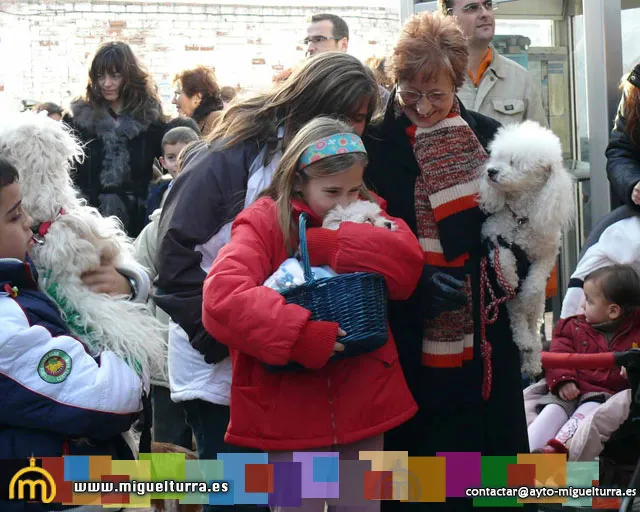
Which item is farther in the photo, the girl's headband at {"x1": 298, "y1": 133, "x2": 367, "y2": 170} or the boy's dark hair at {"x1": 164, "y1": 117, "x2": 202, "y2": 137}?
the boy's dark hair at {"x1": 164, "y1": 117, "x2": 202, "y2": 137}

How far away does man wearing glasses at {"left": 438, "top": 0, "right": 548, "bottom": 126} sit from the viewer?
520cm

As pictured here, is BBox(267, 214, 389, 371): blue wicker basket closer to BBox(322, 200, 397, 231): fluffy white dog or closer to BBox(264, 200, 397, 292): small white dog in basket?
BBox(264, 200, 397, 292): small white dog in basket

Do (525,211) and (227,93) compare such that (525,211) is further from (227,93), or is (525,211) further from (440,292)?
(227,93)

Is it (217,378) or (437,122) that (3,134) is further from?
(437,122)

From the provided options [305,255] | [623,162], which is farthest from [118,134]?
[305,255]

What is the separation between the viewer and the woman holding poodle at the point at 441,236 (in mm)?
3461

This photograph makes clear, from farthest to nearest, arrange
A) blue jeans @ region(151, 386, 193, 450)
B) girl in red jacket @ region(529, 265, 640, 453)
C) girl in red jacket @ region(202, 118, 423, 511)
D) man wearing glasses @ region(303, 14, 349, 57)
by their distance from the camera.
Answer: man wearing glasses @ region(303, 14, 349, 57) < blue jeans @ region(151, 386, 193, 450) < girl in red jacket @ region(529, 265, 640, 453) < girl in red jacket @ region(202, 118, 423, 511)

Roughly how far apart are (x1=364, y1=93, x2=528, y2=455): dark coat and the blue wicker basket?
553 mm

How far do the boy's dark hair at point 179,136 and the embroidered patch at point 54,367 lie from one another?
317 cm

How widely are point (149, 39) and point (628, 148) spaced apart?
972 centimetres

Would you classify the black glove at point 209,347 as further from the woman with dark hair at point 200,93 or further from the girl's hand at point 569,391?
the woman with dark hair at point 200,93

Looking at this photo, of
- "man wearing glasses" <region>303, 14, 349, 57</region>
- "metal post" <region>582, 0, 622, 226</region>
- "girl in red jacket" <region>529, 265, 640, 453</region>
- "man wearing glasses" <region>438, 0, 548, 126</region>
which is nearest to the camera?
"girl in red jacket" <region>529, 265, 640, 453</region>

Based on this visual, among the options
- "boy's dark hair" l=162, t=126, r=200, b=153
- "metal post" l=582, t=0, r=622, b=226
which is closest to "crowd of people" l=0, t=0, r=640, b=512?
"metal post" l=582, t=0, r=622, b=226

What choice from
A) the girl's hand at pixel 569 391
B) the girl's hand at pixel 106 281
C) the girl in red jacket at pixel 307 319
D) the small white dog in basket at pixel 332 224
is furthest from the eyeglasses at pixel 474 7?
the girl's hand at pixel 106 281
